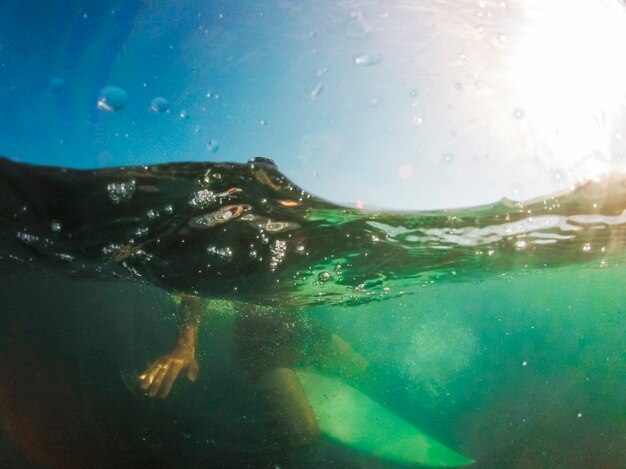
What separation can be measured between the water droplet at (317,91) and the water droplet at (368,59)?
1.39 ft

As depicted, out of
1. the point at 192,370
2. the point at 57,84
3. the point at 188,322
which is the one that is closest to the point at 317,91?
the point at 57,84

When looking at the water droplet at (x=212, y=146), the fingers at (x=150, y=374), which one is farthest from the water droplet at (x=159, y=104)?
the fingers at (x=150, y=374)

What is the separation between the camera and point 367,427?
552 inches

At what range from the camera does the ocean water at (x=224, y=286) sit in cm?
674

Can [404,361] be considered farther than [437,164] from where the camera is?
Yes

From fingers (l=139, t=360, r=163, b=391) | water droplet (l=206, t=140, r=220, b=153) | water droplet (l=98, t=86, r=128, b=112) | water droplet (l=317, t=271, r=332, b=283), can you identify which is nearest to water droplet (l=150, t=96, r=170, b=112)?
water droplet (l=98, t=86, r=128, b=112)

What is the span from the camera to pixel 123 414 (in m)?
15.3

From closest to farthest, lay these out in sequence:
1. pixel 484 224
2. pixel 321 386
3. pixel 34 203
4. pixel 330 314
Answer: pixel 34 203 < pixel 484 224 < pixel 321 386 < pixel 330 314

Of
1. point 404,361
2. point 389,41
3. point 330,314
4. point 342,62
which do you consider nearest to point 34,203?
point 342,62

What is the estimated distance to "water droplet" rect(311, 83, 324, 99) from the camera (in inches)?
154

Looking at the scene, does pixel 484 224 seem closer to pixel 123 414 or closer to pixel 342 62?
pixel 342 62

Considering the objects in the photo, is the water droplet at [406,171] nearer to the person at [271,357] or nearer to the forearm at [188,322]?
the person at [271,357]

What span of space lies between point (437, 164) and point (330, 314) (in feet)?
59.6

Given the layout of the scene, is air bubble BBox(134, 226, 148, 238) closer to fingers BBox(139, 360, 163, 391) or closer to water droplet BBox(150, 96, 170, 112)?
fingers BBox(139, 360, 163, 391)
